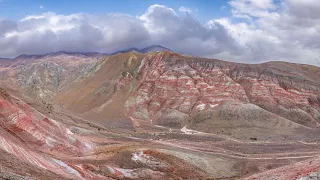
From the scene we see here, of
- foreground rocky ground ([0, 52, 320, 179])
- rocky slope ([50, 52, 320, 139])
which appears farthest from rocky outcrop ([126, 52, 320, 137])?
foreground rocky ground ([0, 52, 320, 179])

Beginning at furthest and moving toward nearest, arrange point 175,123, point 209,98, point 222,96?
point 209,98 < point 222,96 < point 175,123

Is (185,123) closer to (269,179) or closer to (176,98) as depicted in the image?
(176,98)

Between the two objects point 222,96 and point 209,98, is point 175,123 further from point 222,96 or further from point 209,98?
point 222,96

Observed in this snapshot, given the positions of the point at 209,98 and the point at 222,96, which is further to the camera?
the point at 209,98

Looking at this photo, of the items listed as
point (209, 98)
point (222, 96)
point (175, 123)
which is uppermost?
point (222, 96)

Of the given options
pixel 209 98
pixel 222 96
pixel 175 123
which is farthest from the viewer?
pixel 209 98

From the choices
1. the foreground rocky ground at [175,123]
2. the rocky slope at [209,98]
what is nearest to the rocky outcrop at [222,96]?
the rocky slope at [209,98]

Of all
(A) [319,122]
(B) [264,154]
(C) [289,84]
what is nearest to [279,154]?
(B) [264,154]

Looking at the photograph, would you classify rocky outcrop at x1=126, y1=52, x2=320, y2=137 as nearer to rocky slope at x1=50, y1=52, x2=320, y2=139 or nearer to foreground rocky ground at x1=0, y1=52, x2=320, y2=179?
rocky slope at x1=50, y1=52, x2=320, y2=139

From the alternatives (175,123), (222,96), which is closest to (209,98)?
(222,96)

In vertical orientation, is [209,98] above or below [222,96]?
below
